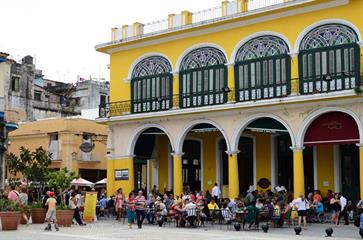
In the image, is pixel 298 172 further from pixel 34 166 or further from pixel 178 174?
pixel 34 166

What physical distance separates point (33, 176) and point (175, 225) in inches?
554

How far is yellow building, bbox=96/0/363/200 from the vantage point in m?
24.0

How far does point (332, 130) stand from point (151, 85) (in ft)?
30.9

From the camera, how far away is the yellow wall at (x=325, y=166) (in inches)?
1049

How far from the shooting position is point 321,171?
27.0 meters

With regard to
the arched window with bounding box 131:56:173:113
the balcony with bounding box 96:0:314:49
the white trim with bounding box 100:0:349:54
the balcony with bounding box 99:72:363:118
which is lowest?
the balcony with bounding box 99:72:363:118

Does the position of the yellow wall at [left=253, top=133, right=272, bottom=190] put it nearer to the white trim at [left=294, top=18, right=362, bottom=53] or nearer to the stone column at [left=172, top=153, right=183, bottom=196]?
the stone column at [left=172, top=153, right=183, bottom=196]

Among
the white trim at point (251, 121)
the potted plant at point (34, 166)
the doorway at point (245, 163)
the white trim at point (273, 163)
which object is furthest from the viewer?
the potted plant at point (34, 166)

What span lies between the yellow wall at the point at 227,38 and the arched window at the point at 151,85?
1.41 ft

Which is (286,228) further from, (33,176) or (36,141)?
(36,141)

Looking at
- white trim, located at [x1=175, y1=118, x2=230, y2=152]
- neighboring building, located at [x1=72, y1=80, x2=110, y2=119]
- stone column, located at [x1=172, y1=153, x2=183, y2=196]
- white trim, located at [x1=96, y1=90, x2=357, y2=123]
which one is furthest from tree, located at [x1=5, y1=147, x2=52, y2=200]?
neighboring building, located at [x1=72, y1=80, x2=110, y2=119]

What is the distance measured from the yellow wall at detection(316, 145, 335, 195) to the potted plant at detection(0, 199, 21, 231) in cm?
1301

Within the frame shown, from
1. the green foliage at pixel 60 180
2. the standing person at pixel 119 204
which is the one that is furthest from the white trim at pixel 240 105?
the standing person at pixel 119 204

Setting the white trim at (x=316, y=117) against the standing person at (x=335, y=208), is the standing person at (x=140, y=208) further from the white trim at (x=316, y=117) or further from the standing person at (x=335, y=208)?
the standing person at (x=335, y=208)
